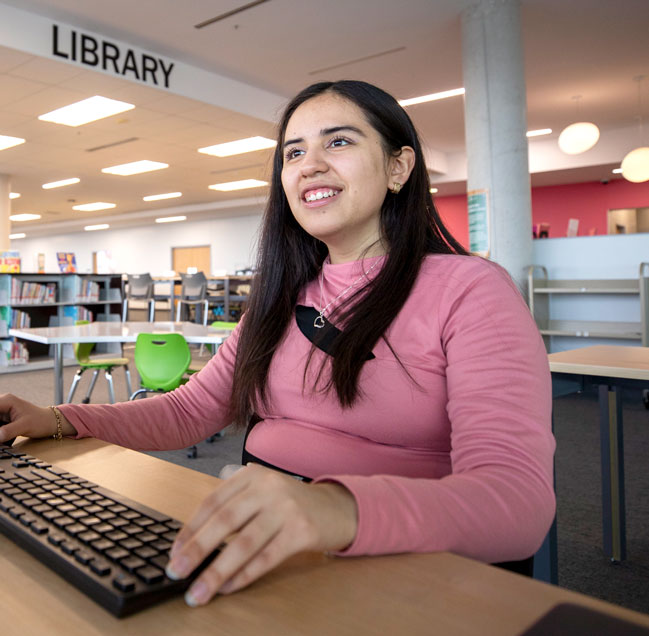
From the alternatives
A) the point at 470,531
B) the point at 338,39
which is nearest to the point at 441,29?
the point at 338,39

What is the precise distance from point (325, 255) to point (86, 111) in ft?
18.4

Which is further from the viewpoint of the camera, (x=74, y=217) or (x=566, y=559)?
(x=74, y=217)

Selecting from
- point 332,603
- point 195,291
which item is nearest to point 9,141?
point 195,291

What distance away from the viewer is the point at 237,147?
7.47 m

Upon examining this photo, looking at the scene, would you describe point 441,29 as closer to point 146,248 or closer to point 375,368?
point 375,368

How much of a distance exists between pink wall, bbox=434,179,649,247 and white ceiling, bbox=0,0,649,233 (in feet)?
6.01

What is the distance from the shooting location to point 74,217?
561 inches

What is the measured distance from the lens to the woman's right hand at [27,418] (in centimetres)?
89

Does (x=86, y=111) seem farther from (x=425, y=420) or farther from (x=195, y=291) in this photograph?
(x=425, y=420)

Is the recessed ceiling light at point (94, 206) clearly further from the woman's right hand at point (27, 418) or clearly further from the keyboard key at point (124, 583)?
the keyboard key at point (124, 583)

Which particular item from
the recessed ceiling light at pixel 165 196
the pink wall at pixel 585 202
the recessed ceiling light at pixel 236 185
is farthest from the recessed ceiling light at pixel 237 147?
the pink wall at pixel 585 202

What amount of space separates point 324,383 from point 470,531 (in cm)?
38

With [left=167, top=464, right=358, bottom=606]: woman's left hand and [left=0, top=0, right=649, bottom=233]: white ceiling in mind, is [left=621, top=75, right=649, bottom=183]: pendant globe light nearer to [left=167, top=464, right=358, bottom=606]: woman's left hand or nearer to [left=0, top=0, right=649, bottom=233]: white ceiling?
[left=0, top=0, right=649, bottom=233]: white ceiling

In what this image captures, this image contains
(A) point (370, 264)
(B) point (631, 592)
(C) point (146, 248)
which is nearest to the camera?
(A) point (370, 264)
